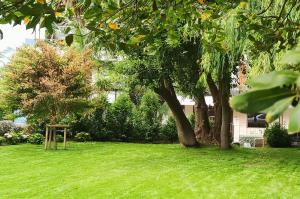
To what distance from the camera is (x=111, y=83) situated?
48.5 feet

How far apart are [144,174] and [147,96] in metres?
10.2

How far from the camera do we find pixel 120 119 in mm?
17547

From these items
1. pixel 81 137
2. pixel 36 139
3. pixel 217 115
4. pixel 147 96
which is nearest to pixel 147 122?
pixel 147 96

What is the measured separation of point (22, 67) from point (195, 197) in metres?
9.39

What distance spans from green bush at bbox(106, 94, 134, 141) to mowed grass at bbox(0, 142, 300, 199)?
419cm

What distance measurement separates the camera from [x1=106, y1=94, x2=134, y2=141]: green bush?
17.5m

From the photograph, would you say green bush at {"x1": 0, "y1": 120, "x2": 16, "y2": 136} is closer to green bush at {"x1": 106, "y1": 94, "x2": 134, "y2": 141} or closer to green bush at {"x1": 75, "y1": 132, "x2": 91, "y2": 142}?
green bush at {"x1": 75, "y1": 132, "x2": 91, "y2": 142}

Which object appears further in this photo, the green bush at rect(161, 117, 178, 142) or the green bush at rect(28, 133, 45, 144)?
the green bush at rect(161, 117, 178, 142)

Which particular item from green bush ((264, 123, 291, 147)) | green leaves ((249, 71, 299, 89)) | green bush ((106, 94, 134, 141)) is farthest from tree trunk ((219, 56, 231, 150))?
green leaves ((249, 71, 299, 89))

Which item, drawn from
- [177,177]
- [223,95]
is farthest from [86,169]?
[223,95]

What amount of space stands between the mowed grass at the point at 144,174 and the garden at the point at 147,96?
3cm

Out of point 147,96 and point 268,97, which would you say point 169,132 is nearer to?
point 147,96

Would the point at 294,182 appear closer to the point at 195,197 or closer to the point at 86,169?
the point at 195,197

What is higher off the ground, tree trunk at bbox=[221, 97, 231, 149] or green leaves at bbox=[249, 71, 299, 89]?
tree trunk at bbox=[221, 97, 231, 149]
